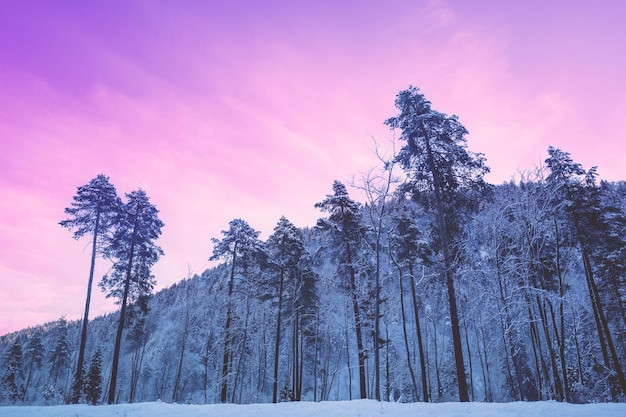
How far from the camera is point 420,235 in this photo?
25.4m

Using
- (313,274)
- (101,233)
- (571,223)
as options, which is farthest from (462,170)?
(101,233)

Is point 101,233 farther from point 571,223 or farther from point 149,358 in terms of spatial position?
point 149,358

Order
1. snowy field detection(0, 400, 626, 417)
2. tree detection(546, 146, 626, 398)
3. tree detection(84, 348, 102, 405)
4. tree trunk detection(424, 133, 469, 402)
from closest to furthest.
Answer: snowy field detection(0, 400, 626, 417) → tree trunk detection(424, 133, 469, 402) → tree detection(546, 146, 626, 398) → tree detection(84, 348, 102, 405)

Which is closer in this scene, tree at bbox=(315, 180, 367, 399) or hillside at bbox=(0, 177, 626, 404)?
hillside at bbox=(0, 177, 626, 404)

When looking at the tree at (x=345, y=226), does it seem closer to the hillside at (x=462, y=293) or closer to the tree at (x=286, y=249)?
the hillside at (x=462, y=293)

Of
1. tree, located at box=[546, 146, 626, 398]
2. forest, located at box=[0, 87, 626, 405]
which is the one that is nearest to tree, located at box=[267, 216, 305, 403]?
forest, located at box=[0, 87, 626, 405]

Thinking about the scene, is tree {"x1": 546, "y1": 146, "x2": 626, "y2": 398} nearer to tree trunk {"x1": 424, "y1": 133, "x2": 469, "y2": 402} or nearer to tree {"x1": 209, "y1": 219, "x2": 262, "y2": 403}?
tree trunk {"x1": 424, "y1": 133, "x2": 469, "y2": 402}

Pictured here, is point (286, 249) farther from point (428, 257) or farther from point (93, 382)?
point (93, 382)

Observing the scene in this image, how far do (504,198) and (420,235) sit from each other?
9.72 meters

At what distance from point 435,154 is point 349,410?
12.1 metres

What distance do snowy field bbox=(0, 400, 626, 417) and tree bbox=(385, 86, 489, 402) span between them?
216 inches

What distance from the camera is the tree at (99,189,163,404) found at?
22.1 meters

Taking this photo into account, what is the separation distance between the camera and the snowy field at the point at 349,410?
980 centimetres

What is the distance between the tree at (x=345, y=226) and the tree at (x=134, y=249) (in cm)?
1230
